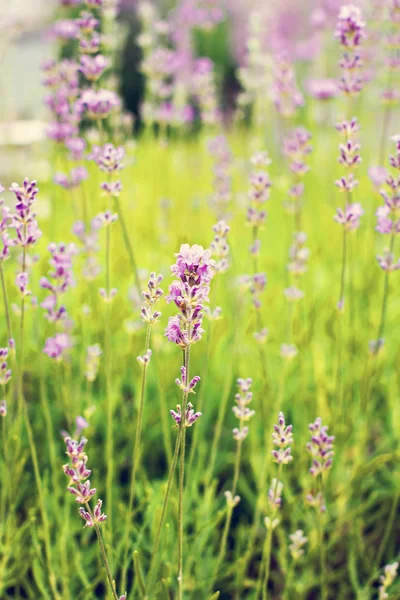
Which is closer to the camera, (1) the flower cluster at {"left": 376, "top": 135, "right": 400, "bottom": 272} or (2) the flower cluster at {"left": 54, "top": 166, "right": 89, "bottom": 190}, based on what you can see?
(1) the flower cluster at {"left": 376, "top": 135, "right": 400, "bottom": 272}

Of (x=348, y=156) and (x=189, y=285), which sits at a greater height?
(x=348, y=156)

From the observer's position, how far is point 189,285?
1.05 meters

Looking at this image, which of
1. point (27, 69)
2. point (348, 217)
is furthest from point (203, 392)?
point (27, 69)

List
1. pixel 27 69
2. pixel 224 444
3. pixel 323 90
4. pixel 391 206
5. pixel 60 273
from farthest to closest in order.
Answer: pixel 27 69, pixel 323 90, pixel 224 444, pixel 60 273, pixel 391 206

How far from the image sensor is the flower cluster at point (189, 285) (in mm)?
1029

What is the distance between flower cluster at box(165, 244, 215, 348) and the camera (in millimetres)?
1029

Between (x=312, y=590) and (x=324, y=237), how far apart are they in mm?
2243

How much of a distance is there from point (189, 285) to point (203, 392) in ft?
2.73

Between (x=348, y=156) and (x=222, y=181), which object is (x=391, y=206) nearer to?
(x=348, y=156)

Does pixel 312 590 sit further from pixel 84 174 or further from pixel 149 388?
pixel 84 174

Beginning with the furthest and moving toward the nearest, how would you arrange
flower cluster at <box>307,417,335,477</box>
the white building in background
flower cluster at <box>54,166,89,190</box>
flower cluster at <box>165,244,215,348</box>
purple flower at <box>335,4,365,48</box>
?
the white building in background, flower cluster at <box>54,166,89,190</box>, purple flower at <box>335,4,365,48</box>, flower cluster at <box>307,417,335,477</box>, flower cluster at <box>165,244,215,348</box>

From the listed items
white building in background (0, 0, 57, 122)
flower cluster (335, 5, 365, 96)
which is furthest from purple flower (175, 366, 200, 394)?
white building in background (0, 0, 57, 122)

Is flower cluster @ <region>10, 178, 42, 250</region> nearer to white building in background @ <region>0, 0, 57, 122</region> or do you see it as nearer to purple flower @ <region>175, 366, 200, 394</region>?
purple flower @ <region>175, 366, 200, 394</region>

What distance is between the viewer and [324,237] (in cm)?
390
